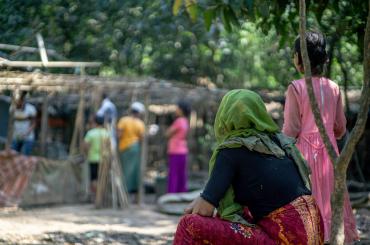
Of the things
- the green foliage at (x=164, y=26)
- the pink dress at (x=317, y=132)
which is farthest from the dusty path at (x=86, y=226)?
the pink dress at (x=317, y=132)

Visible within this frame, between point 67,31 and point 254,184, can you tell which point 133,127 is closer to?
point 67,31

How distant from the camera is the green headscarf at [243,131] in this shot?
3492 millimetres

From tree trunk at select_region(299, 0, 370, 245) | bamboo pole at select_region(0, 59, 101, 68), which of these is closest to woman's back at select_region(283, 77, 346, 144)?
tree trunk at select_region(299, 0, 370, 245)

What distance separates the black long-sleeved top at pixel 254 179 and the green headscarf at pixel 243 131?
0.13 feet

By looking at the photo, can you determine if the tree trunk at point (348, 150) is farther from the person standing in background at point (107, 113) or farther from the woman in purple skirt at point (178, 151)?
the woman in purple skirt at point (178, 151)

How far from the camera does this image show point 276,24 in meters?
5.74

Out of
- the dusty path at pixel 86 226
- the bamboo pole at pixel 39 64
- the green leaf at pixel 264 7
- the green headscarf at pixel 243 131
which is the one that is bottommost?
the dusty path at pixel 86 226

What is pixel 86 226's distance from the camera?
853 cm

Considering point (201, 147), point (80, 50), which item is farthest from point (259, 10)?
point (201, 147)

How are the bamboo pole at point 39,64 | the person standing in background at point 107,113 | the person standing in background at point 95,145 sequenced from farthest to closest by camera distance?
the person standing in background at point 107,113, the person standing in background at point 95,145, the bamboo pole at point 39,64

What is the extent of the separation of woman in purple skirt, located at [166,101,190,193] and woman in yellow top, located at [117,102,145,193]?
1.70 feet

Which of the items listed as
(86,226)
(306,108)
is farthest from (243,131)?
(86,226)

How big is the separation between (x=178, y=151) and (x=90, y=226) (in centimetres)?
347

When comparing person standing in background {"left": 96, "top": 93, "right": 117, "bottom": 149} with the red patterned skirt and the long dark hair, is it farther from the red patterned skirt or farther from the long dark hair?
the red patterned skirt
